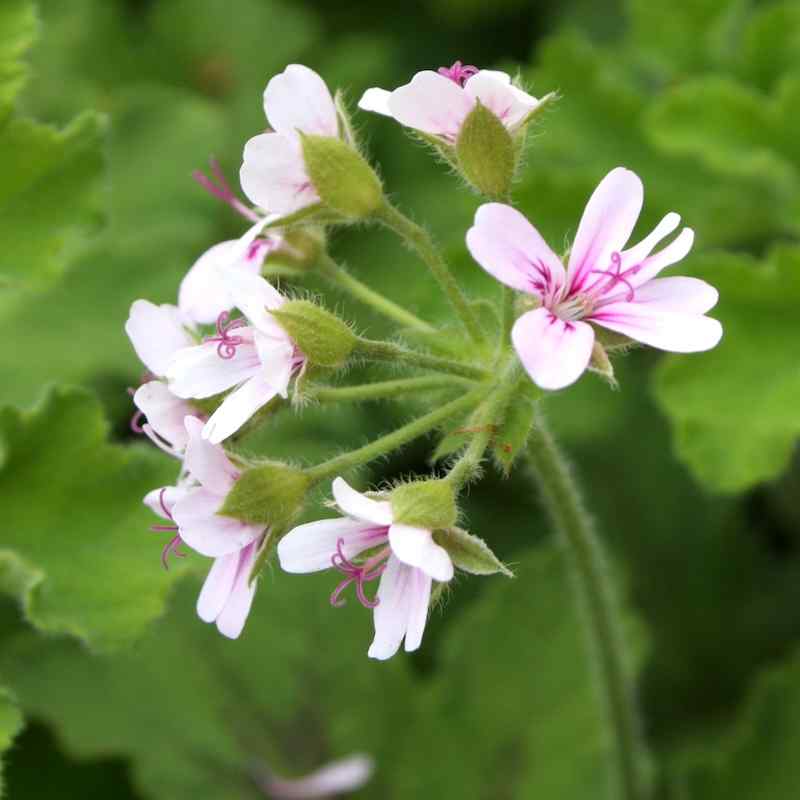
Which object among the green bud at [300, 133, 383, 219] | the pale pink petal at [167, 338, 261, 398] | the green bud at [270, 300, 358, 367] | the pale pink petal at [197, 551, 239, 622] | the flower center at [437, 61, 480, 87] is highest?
the flower center at [437, 61, 480, 87]

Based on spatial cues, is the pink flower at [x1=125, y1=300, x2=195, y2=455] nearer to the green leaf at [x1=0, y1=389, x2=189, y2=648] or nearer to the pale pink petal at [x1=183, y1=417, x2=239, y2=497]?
the pale pink petal at [x1=183, y1=417, x2=239, y2=497]

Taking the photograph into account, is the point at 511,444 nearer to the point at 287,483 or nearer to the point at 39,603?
the point at 287,483

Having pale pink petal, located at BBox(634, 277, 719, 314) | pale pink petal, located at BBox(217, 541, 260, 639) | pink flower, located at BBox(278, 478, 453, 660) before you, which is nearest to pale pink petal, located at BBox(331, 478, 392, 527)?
pink flower, located at BBox(278, 478, 453, 660)

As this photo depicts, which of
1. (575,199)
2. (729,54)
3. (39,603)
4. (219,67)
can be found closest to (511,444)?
(39,603)

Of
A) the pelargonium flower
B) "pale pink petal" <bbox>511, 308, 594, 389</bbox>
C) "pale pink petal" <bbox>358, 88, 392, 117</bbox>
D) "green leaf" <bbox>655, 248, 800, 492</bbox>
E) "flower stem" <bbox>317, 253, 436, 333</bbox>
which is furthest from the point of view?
"green leaf" <bbox>655, 248, 800, 492</bbox>

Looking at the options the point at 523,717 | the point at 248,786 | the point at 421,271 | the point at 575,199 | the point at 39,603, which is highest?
the point at 575,199

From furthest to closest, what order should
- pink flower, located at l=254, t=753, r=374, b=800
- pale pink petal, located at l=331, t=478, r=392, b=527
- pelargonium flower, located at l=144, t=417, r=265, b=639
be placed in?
pink flower, located at l=254, t=753, r=374, b=800 < pelargonium flower, located at l=144, t=417, r=265, b=639 < pale pink petal, located at l=331, t=478, r=392, b=527

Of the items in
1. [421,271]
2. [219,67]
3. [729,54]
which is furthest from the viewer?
[219,67]

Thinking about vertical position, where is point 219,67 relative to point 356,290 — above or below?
below
